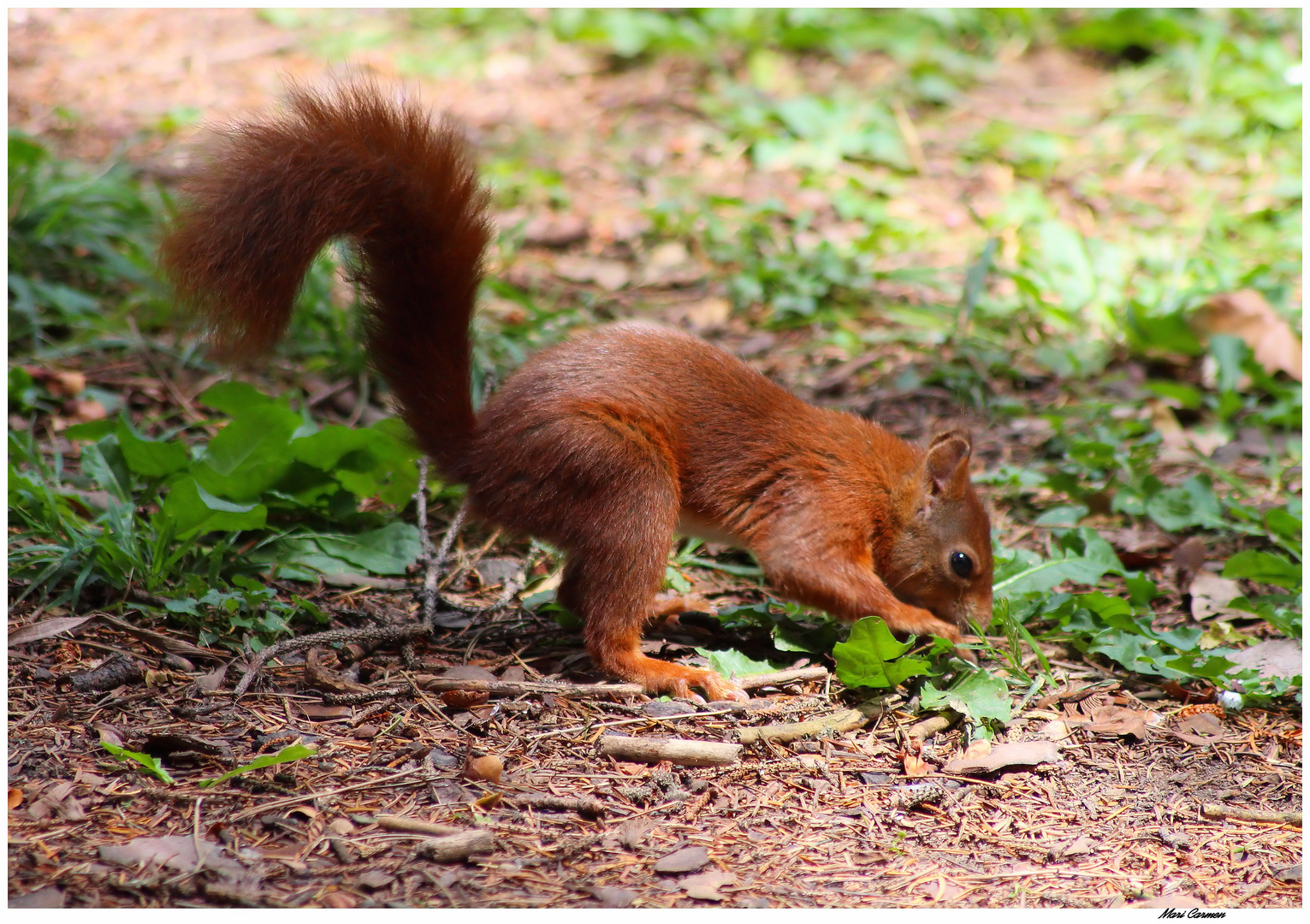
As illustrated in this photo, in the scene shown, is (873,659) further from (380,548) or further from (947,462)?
(380,548)

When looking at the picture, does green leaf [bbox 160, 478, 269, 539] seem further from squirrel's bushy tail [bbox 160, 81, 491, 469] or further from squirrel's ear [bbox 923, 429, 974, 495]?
squirrel's ear [bbox 923, 429, 974, 495]

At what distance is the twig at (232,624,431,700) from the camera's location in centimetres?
233

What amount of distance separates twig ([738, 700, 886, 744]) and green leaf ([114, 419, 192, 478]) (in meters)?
1.51

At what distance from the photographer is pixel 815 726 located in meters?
2.37

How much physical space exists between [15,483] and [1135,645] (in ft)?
8.61

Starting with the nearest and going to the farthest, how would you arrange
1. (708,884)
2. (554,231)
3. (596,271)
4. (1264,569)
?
(708,884), (1264,569), (596,271), (554,231)

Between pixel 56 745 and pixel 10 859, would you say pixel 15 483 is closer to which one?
pixel 56 745

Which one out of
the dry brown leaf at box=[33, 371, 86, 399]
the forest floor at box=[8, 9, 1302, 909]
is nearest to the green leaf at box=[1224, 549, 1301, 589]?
the forest floor at box=[8, 9, 1302, 909]

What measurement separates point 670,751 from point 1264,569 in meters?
1.68

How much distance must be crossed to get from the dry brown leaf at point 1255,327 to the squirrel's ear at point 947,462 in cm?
181

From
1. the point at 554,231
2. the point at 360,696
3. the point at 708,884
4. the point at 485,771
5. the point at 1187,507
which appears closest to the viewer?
the point at 708,884

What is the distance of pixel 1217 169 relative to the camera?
17.7 feet

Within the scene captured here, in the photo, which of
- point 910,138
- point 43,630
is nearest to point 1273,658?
point 43,630

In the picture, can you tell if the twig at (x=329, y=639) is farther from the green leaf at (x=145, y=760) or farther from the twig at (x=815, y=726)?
the twig at (x=815, y=726)
